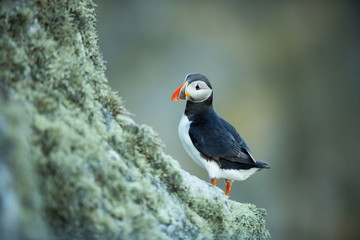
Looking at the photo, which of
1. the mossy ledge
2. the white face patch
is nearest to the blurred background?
the white face patch

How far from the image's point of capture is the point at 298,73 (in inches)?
586

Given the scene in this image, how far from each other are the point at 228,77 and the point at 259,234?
32.9 ft

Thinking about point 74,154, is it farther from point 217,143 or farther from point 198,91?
point 198,91

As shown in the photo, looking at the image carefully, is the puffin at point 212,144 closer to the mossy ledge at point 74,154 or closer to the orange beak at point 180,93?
the orange beak at point 180,93

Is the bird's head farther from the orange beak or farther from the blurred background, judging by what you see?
the blurred background

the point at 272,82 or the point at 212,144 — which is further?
the point at 272,82

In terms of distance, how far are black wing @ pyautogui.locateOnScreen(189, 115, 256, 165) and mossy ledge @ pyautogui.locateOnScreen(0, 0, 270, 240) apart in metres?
1.73

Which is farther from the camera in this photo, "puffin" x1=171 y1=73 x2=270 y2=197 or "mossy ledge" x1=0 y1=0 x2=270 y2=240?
"puffin" x1=171 y1=73 x2=270 y2=197

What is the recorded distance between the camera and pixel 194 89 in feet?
15.9

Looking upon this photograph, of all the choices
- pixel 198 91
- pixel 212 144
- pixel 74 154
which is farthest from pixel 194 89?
pixel 74 154

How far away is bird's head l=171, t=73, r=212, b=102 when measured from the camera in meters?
4.68

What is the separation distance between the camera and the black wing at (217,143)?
466 centimetres

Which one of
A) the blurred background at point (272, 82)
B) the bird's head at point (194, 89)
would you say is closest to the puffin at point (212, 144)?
the bird's head at point (194, 89)

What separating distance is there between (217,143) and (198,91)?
57 cm
